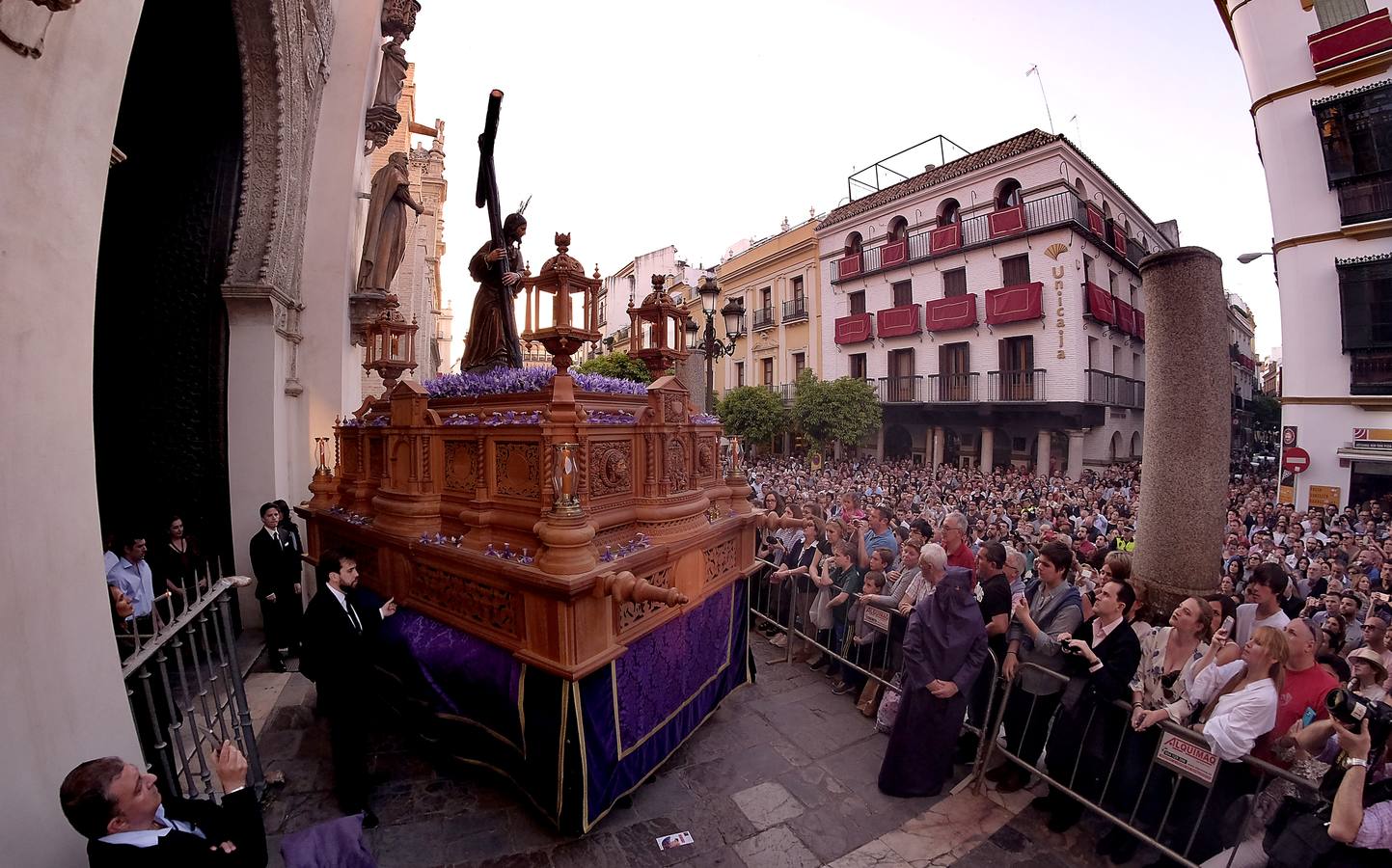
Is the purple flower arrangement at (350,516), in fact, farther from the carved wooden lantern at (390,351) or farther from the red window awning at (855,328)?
the red window awning at (855,328)

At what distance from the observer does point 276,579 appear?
5402 mm

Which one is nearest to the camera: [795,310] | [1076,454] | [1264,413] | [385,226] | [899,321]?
[385,226]

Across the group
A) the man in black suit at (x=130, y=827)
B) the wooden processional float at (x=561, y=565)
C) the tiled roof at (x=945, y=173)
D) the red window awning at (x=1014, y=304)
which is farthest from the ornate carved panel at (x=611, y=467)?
the tiled roof at (x=945, y=173)

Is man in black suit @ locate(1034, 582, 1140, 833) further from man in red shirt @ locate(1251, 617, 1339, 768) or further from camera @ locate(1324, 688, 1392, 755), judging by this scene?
camera @ locate(1324, 688, 1392, 755)

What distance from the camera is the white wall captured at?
80.4 inches

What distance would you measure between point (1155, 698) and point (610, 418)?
3.80m

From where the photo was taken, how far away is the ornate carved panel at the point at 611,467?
357 cm

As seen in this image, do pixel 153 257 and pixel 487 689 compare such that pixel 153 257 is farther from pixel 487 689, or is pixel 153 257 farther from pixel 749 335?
pixel 749 335

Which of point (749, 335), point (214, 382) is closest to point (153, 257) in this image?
point (214, 382)

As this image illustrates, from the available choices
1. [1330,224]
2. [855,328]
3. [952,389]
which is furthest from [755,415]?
[1330,224]

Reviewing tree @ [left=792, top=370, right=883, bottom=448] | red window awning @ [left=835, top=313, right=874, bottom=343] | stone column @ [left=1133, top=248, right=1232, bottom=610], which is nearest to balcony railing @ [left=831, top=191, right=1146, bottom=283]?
red window awning @ [left=835, top=313, right=874, bottom=343]

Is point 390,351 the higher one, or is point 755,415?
point 390,351

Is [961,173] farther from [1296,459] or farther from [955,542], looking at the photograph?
[955,542]

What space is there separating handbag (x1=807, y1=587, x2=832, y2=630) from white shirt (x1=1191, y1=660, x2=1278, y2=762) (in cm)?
286
